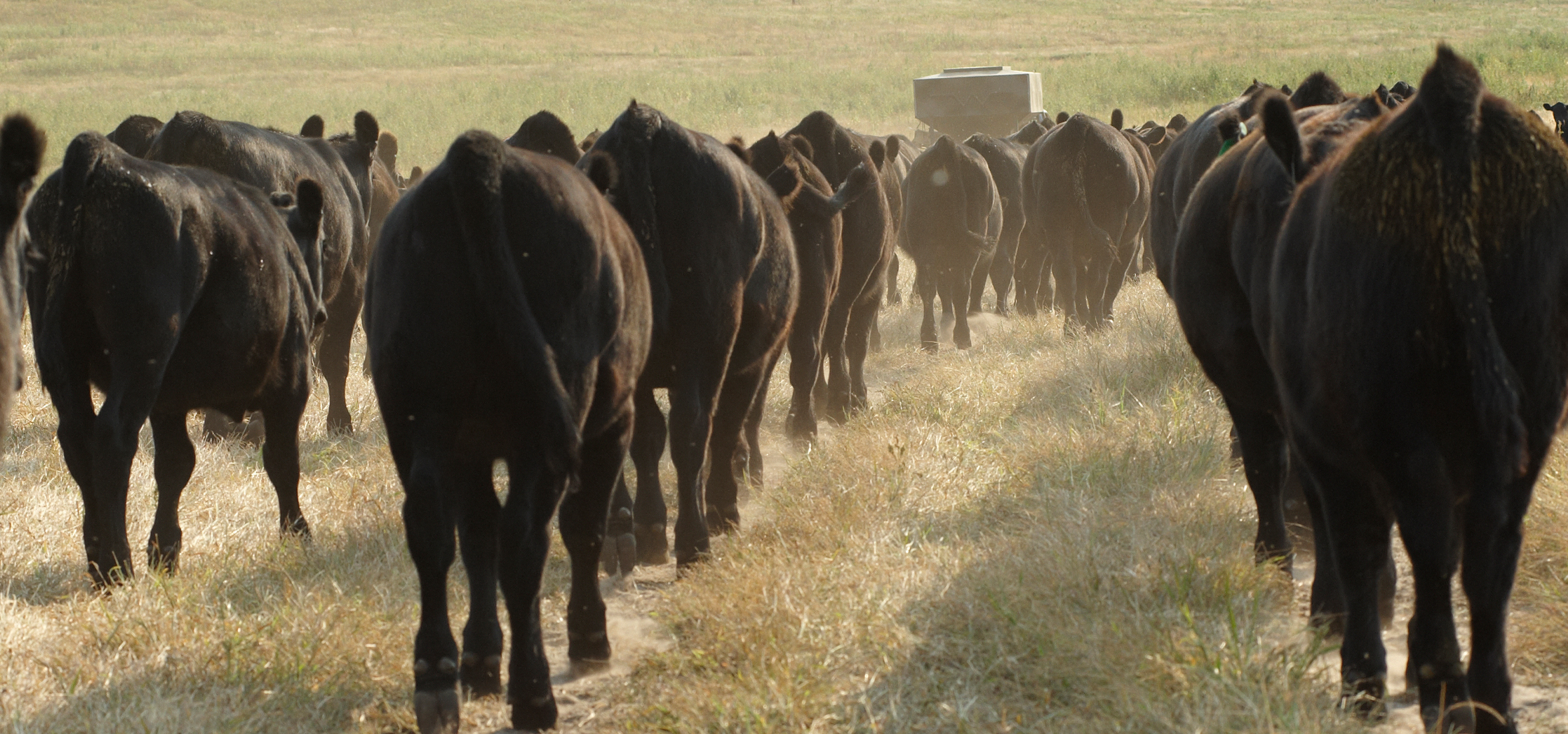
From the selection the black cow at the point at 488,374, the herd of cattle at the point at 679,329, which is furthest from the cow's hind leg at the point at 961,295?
the black cow at the point at 488,374

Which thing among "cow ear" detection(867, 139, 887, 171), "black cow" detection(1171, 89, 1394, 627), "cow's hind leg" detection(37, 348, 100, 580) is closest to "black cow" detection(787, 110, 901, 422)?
"cow ear" detection(867, 139, 887, 171)

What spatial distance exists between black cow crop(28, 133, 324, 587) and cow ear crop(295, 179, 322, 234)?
224 mm

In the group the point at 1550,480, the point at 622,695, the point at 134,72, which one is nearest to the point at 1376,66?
the point at 1550,480

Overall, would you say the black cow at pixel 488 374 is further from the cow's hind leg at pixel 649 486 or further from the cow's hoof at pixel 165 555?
the cow's hoof at pixel 165 555

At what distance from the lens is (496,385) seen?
11.0 ft

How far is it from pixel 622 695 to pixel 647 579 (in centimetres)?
128

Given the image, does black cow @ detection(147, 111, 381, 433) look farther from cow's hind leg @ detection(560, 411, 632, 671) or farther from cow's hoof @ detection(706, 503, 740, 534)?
cow's hind leg @ detection(560, 411, 632, 671)

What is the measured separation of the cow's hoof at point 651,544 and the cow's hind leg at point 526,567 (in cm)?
171

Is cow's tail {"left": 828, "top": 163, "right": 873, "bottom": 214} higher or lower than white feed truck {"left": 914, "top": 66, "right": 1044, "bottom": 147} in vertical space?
higher

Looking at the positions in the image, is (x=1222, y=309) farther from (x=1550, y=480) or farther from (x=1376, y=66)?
(x=1376, y=66)

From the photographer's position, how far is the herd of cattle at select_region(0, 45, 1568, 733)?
8.98 ft

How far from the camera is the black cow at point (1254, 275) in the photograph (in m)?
3.47

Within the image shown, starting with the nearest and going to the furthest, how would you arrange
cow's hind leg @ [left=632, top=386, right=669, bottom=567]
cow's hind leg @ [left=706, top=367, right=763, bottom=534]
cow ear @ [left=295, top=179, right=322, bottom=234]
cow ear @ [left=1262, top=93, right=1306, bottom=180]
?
1. cow ear @ [left=1262, top=93, right=1306, bottom=180]
2. cow's hind leg @ [left=632, top=386, right=669, bottom=567]
3. cow's hind leg @ [left=706, top=367, right=763, bottom=534]
4. cow ear @ [left=295, top=179, right=322, bottom=234]

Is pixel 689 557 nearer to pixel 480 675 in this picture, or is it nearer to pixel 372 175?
pixel 480 675
